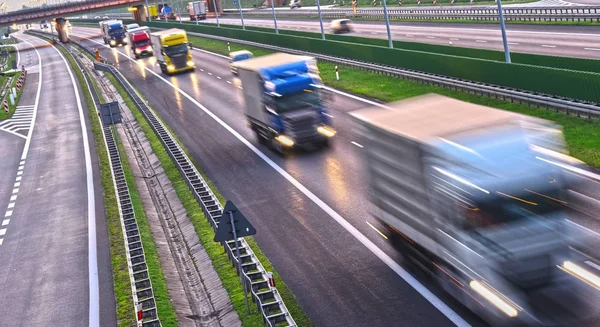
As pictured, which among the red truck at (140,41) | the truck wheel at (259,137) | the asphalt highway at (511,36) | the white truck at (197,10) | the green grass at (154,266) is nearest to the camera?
the green grass at (154,266)

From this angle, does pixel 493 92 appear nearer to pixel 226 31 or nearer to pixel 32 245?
pixel 32 245

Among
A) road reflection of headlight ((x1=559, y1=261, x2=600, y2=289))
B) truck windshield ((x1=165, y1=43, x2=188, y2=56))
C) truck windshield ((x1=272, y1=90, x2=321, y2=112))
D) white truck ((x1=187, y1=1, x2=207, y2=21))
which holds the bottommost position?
road reflection of headlight ((x1=559, y1=261, x2=600, y2=289))

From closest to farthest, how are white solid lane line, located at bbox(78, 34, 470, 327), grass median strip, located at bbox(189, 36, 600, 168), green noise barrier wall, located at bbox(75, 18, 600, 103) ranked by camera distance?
white solid lane line, located at bbox(78, 34, 470, 327)
grass median strip, located at bbox(189, 36, 600, 168)
green noise barrier wall, located at bbox(75, 18, 600, 103)

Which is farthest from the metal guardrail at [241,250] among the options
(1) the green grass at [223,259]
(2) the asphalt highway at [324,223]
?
(2) the asphalt highway at [324,223]

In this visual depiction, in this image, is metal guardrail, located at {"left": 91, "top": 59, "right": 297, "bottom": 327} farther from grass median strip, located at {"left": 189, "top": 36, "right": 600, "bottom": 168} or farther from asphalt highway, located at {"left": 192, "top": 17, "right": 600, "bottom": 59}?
asphalt highway, located at {"left": 192, "top": 17, "right": 600, "bottom": 59}

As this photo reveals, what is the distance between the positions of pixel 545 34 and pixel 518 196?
50508mm

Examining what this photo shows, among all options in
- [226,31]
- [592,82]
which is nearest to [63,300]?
[592,82]

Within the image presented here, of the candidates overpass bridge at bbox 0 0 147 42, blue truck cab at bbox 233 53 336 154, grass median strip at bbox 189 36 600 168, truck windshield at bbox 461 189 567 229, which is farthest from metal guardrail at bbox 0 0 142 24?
truck windshield at bbox 461 189 567 229

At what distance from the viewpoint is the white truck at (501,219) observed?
50.4 ft

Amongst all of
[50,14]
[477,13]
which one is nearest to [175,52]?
[477,13]

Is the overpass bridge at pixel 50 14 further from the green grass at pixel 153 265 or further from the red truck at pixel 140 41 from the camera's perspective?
the green grass at pixel 153 265

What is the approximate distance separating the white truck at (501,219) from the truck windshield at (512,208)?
2cm

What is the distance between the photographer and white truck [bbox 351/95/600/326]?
50.4ft

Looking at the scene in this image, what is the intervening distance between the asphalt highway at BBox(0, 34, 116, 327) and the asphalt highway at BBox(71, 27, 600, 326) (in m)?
4.91
